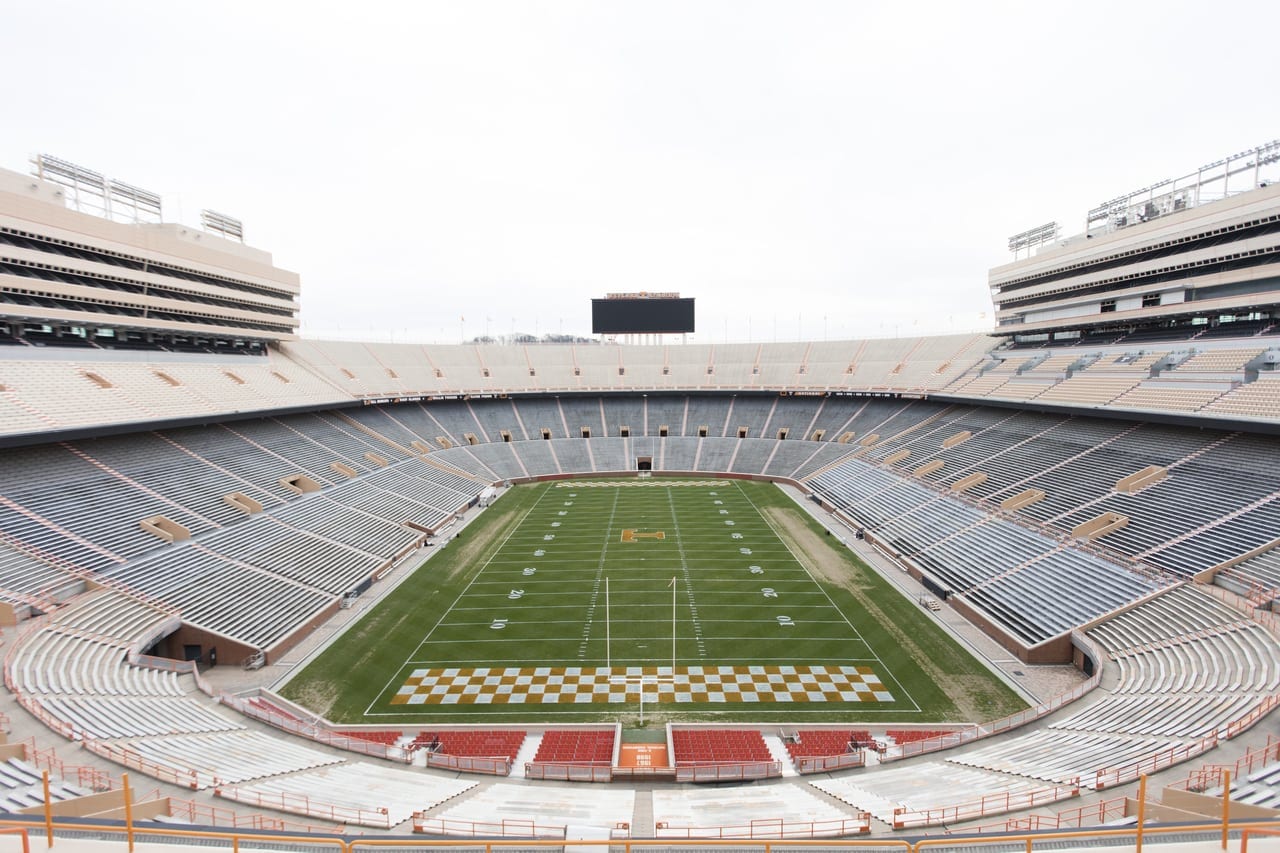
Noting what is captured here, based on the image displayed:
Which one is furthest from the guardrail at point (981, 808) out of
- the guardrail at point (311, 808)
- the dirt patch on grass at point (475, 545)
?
the dirt patch on grass at point (475, 545)

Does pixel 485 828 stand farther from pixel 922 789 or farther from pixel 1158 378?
pixel 1158 378

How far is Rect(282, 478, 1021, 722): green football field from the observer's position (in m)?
16.8

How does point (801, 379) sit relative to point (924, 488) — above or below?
above

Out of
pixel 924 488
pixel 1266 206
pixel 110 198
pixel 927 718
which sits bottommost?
pixel 927 718

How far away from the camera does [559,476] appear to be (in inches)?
1827

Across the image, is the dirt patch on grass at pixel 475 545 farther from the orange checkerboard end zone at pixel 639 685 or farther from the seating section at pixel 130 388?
the seating section at pixel 130 388

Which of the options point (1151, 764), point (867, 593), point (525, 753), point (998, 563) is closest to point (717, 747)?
point (525, 753)

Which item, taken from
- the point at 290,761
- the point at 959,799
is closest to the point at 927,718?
the point at 959,799

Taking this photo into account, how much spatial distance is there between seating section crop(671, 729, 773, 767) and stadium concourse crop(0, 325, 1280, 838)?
10 centimetres

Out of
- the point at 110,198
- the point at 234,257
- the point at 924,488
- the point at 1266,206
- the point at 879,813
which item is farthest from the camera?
the point at 234,257

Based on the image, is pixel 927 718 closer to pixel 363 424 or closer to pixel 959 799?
pixel 959 799

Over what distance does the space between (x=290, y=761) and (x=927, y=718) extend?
1485 centimetres

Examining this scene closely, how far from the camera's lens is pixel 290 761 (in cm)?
1283

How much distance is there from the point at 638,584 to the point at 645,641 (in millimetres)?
4860
